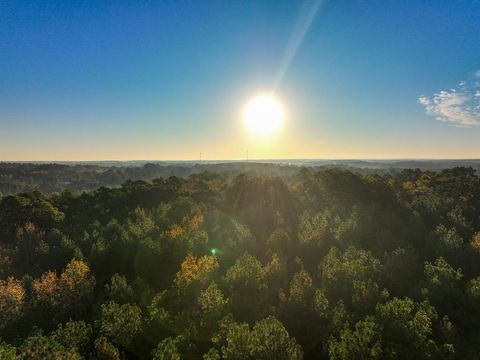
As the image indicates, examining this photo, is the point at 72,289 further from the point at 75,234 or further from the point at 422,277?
the point at 422,277

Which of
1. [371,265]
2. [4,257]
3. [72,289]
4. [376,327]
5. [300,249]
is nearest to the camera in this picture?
[376,327]

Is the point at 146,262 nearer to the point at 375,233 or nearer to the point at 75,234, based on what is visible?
the point at 75,234

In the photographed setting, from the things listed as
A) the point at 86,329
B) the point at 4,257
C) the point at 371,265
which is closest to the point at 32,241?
the point at 4,257

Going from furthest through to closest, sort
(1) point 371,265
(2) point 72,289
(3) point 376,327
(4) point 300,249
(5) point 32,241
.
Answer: (5) point 32,241, (4) point 300,249, (1) point 371,265, (2) point 72,289, (3) point 376,327

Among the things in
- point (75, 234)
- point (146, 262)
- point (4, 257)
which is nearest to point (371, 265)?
point (146, 262)

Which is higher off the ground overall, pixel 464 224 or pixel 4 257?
pixel 464 224

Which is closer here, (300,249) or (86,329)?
(86,329)
